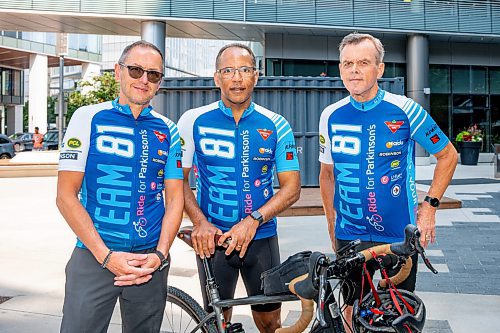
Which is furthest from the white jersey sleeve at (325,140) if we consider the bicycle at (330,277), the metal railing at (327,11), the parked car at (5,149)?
the parked car at (5,149)

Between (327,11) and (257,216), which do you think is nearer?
(257,216)

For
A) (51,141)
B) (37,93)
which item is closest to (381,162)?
(51,141)

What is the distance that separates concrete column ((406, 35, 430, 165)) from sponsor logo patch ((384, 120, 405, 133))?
80.1 ft

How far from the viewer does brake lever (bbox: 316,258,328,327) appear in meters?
2.08

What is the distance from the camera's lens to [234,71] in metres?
3.00

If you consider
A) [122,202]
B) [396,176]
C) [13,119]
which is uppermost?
[13,119]

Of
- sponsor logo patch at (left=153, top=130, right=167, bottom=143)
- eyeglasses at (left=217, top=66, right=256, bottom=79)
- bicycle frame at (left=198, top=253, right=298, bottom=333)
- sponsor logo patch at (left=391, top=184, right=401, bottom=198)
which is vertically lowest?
bicycle frame at (left=198, top=253, right=298, bottom=333)

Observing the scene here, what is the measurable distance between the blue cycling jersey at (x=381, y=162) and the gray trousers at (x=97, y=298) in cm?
122

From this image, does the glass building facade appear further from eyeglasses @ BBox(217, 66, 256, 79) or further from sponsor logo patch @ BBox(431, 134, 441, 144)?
eyeglasses @ BBox(217, 66, 256, 79)

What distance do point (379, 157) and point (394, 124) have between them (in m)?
0.21

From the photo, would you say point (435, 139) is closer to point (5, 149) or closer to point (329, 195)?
point (329, 195)

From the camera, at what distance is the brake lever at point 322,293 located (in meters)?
2.08

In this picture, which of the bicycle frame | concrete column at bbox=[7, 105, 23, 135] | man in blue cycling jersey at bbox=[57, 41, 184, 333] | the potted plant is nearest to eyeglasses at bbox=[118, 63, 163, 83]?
man in blue cycling jersey at bbox=[57, 41, 184, 333]

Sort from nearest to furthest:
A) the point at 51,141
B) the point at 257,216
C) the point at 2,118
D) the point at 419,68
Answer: the point at 257,216, the point at 419,68, the point at 51,141, the point at 2,118
